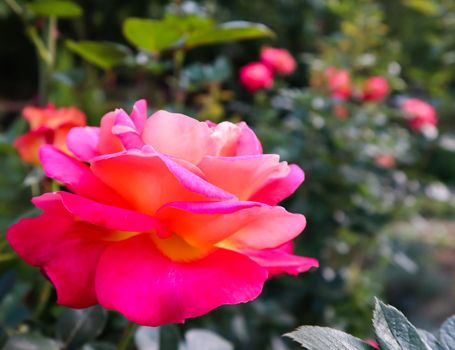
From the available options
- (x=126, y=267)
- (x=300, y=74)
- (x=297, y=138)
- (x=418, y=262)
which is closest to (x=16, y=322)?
(x=126, y=267)

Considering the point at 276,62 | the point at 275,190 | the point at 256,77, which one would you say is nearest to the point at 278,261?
the point at 275,190

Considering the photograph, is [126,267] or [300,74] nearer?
[126,267]

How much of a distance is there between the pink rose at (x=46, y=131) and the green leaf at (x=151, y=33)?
0.37 feet

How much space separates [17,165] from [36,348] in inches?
33.5

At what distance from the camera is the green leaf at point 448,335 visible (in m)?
0.29

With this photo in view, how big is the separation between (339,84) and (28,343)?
1.13 m

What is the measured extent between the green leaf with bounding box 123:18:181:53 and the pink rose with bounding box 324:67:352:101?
787 mm

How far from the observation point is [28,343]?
1.31 ft

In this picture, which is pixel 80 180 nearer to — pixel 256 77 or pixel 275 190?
pixel 275 190

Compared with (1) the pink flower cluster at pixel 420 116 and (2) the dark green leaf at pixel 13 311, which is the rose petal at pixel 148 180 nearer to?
(2) the dark green leaf at pixel 13 311

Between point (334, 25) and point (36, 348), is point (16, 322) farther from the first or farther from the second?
point (334, 25)

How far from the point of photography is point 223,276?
1.02 ft

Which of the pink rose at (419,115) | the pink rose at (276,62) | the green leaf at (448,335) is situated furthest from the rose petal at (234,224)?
the pink rose at (276,62)

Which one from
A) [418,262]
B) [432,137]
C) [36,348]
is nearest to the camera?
[36,348]
